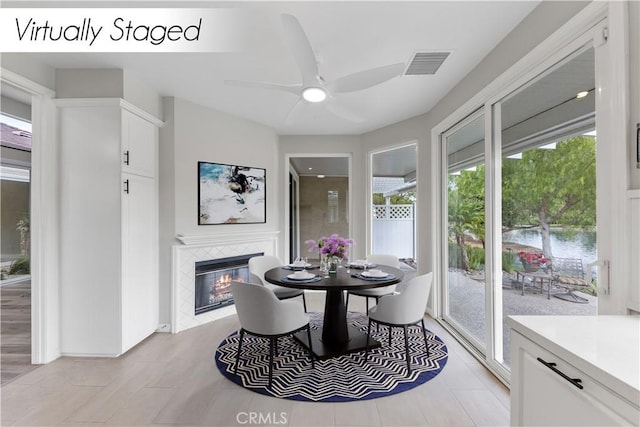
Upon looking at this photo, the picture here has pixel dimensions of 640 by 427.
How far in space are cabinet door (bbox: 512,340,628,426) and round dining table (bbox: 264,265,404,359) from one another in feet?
4.15

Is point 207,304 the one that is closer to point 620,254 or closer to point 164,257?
point 164,257

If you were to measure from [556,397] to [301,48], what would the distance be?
196 cm

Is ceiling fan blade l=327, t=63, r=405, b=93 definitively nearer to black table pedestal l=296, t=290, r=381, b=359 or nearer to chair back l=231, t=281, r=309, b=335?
chair back l=231, t=281, r=309, b=335

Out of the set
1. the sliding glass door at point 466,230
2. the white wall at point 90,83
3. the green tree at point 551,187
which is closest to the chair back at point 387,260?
the sliding glass door at point 466,230

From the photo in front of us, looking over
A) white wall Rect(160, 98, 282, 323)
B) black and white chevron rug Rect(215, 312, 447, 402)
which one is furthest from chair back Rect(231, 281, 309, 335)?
white wall Rect(160, 98, 282, 323)

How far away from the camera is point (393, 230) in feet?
14.6

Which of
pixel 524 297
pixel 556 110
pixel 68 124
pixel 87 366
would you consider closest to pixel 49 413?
pixel 87 366

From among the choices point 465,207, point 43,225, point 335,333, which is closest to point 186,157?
point 43,225

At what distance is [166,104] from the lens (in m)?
3.25

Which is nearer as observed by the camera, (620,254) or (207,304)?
(620,254)

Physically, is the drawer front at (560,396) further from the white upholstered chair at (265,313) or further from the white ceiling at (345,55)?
the white ceiling at (345,55)

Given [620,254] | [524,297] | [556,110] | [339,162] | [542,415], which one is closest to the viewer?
[542,415]

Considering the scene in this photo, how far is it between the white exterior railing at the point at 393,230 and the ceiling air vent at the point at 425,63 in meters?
2.06

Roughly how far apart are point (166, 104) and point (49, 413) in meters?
2.92
